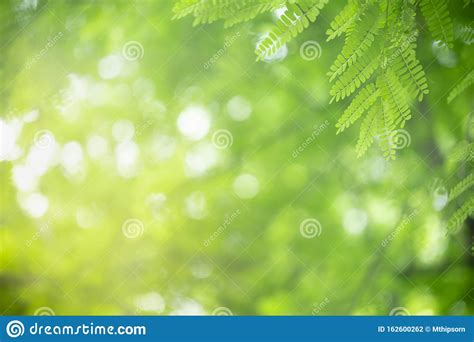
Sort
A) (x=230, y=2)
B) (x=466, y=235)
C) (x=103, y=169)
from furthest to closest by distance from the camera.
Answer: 1. (x=103, y=169)
2. (x=466, y=235)
3. (x=230, y=2)

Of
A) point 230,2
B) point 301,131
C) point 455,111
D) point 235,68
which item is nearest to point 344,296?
point 301,131

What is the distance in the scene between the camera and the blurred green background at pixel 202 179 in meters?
2.95

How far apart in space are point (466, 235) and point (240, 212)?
139 centimetres

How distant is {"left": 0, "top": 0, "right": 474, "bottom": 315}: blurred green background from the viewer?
9.68 feet

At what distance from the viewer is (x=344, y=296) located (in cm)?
296

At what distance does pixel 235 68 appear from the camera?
3213 mm

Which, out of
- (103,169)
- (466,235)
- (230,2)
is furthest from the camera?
(103,169)

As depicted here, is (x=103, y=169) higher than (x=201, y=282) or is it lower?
higher

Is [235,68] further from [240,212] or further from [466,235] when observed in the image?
[466,235]

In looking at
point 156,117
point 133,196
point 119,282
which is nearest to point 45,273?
point 119,282

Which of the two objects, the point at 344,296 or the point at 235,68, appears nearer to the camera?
the point at 344,296

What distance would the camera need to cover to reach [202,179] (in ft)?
10.3

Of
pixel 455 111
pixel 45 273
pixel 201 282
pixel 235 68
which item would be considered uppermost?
pixel 235 68

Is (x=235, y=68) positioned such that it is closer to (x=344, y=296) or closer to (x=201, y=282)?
(x=201, y=282)
